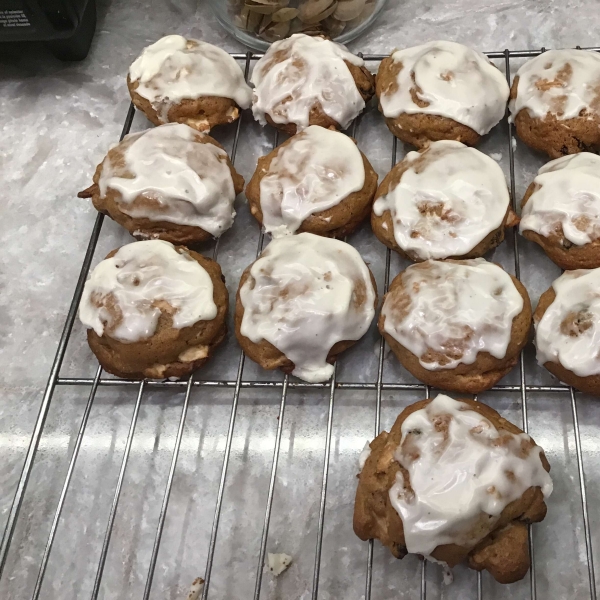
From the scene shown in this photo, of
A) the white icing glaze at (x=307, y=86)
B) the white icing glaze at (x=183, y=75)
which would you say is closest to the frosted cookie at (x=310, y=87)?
the white icing glaze at (x=307, y=86)

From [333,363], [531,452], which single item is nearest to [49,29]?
[333,363]

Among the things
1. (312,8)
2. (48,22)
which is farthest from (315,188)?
(48,22)

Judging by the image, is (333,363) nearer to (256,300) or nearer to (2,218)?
(256,300)

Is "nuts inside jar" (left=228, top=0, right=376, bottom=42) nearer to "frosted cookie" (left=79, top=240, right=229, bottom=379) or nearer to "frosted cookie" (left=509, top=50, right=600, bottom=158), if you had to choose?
"frosted cookie" (left=509, top=50, right=600, bottom=158)

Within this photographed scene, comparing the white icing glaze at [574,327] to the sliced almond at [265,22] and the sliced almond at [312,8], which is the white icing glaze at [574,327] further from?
the sliced almond at [265,22]

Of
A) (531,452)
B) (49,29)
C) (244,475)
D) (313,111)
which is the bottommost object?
(244,475)
